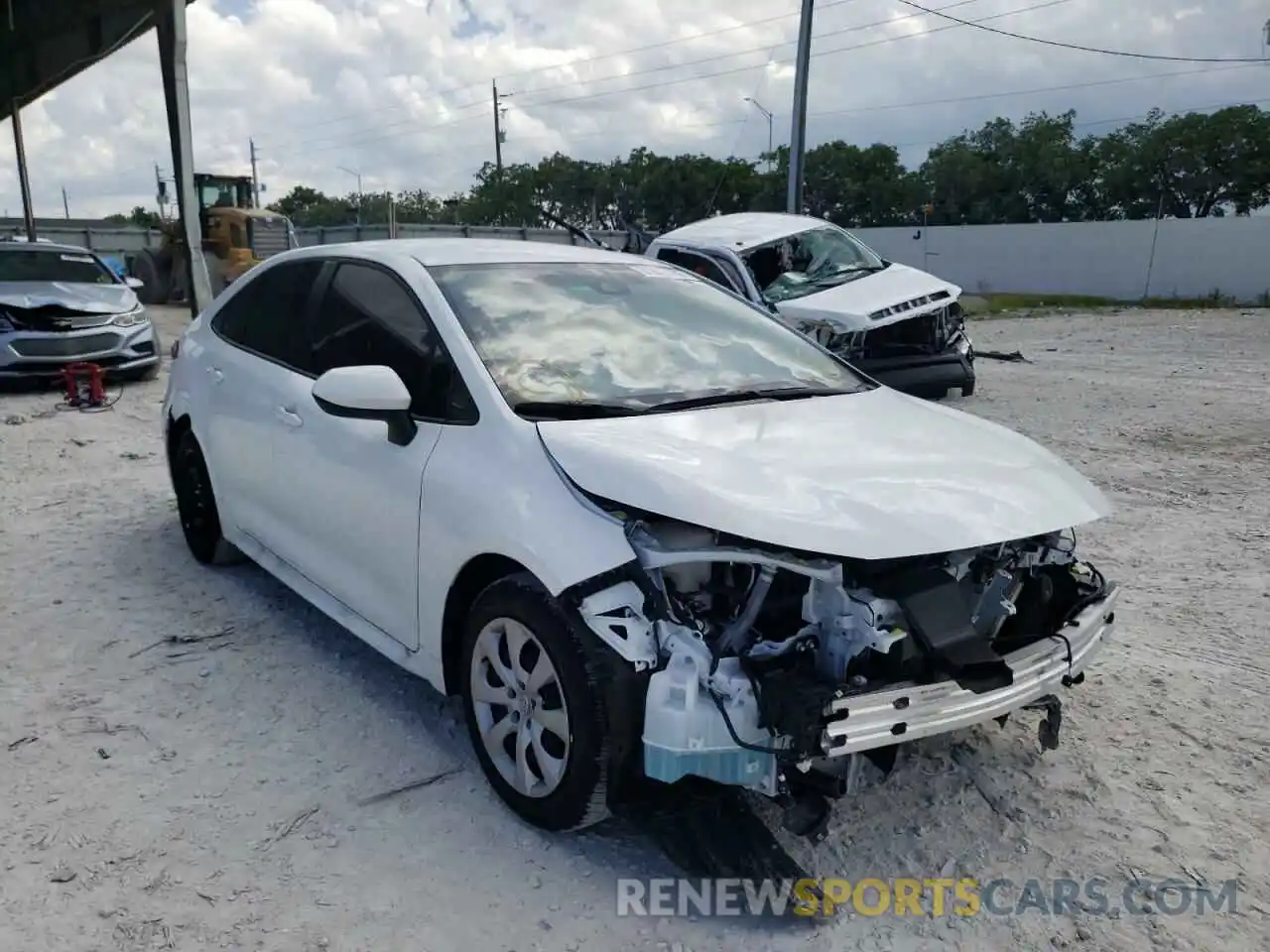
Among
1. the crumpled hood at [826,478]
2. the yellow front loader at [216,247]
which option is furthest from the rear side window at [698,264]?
the yellow front loader at [216,247]

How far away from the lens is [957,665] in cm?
263

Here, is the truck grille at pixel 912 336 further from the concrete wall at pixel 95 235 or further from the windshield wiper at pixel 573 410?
the concrete wall at pixel 95 235

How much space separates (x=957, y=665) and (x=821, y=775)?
449 millimetres

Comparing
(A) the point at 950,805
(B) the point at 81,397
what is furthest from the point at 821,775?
(B) the point at 81,397

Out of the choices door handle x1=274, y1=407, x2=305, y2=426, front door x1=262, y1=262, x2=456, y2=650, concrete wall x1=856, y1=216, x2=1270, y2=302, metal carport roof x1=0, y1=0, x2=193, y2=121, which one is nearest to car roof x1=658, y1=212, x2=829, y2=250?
front door x1=262, y1=262, x2=456, y2=650

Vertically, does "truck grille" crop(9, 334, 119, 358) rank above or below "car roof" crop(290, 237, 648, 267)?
below

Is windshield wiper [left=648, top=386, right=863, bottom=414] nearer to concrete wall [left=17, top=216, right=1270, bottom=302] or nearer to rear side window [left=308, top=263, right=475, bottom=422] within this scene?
rear side window [left=308, top=263, right=475, bottom=422]

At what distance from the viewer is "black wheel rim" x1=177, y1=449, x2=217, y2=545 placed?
5008 millimetres

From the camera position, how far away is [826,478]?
9.11 feet

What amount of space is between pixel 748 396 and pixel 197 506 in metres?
3.07

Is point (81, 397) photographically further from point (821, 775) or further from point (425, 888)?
point (821, 775)

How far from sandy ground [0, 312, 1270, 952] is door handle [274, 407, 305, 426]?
954mm

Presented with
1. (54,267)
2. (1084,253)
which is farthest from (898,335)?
(1084,253)

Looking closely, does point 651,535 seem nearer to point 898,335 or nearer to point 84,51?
point 898,335
